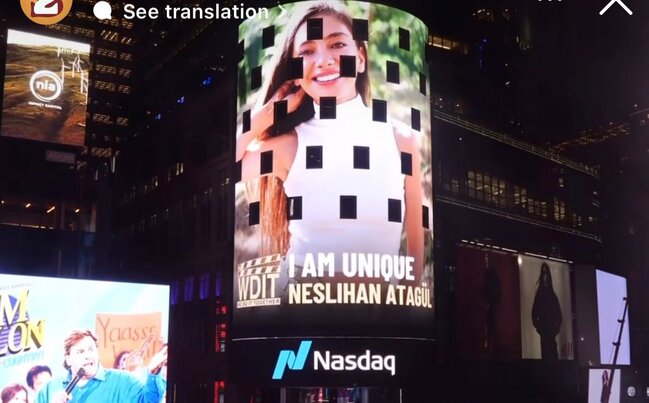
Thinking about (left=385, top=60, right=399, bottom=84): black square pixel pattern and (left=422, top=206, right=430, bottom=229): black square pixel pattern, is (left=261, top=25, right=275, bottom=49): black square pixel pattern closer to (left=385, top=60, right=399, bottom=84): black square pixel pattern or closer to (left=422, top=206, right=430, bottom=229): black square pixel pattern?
(left=385, top=60, right=399, bottom=84): black square pixel pattern

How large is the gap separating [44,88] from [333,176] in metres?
12.0

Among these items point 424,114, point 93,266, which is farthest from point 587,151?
point 93,266

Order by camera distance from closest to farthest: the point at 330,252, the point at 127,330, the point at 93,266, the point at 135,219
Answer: the point at 127,330, the point at 330,252, the point at 93,266, the point at 135,219

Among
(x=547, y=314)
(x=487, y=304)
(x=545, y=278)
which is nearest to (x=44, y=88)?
(x=487, y=304)

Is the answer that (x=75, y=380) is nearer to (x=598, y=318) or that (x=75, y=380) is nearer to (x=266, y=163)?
(x=266, y=163)

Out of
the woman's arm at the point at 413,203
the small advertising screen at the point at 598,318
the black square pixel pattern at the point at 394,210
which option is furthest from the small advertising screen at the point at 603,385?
the small advertising screen at the point at 598,318

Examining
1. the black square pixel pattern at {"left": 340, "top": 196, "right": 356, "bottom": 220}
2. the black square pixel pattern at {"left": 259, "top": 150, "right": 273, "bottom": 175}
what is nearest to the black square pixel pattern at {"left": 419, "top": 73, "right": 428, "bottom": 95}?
the black square pixel pattern at {"left": 340, "top": 196, "right": 356, "bottom": 220}

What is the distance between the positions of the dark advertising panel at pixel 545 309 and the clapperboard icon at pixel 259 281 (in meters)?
15.1

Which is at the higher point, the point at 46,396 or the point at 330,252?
the point at 330,252

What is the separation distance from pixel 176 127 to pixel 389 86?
87.9ft

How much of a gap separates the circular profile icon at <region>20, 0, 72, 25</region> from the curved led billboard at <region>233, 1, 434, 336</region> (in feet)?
51.4

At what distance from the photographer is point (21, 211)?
42188mm

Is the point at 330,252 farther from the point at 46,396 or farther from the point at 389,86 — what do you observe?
the point at 46,396

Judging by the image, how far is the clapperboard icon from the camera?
1251 inches
